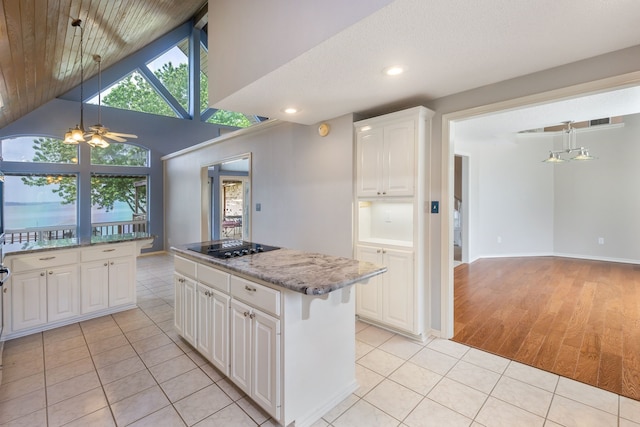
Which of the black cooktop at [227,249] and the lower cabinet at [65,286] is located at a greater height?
the black cooktop at [227,249]

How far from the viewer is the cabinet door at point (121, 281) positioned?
343 cm

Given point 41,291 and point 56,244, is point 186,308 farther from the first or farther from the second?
point 56,244

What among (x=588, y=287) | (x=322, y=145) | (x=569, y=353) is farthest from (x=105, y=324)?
(x=588, y=287)

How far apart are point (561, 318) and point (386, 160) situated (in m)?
2.62

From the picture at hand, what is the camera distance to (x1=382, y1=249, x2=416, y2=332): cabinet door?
2777 mm

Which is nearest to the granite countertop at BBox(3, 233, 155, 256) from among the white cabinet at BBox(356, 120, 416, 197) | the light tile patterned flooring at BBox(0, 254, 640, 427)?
the light tile patterned flooring at BBox(0, 254, 640, 427)

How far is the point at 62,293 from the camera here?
3.09m

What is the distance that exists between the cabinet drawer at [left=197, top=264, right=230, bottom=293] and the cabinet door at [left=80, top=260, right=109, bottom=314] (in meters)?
1.78

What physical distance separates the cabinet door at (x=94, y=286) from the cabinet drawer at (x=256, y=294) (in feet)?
7.53

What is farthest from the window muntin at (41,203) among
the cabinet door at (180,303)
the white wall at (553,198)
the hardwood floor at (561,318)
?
the white wall at (553,198)

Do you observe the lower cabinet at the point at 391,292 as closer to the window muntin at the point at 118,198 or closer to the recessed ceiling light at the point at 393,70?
the recessed ceiling light at the point at 393,70

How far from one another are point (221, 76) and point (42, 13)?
126cm

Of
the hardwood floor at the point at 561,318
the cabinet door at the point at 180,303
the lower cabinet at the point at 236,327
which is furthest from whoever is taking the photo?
the cabinet door at the point at 180,303

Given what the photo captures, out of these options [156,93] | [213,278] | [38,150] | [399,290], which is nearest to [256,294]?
[213,278]
